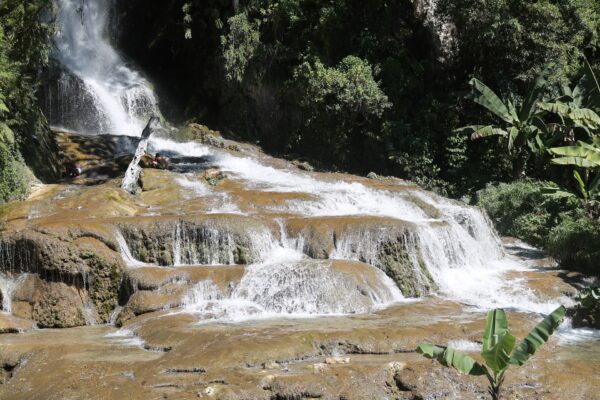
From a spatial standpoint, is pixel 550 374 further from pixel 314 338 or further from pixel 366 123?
pixel 366 123

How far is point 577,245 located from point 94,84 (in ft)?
65.8

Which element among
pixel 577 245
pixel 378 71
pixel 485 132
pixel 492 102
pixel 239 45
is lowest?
pixel 577 245

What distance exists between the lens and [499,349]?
6.64 m

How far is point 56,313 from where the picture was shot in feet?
40.8

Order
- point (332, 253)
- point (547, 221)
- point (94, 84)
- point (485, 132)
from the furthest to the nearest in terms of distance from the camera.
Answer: point (94, 84) < point (485, 132) < point (547, 221) < point (332, 253)

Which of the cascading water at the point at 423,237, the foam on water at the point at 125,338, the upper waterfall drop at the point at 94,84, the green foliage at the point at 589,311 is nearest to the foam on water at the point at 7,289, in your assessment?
the foam on water at the point at 125,338

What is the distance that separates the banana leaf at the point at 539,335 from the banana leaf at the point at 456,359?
36 centimetres

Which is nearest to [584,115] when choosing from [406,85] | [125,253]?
[406,85]

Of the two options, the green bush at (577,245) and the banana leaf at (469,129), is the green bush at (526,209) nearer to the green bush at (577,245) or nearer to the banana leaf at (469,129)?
the green bush at (577,245)

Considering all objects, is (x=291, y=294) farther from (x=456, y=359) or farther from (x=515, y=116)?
(x=515, y=116)

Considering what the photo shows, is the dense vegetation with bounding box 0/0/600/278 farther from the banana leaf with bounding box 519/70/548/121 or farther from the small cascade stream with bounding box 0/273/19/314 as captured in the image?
the small cascade stream with bounding box 0/273/19/314

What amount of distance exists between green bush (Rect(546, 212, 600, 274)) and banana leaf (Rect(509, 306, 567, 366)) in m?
9.92

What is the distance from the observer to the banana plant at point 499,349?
21.7ft

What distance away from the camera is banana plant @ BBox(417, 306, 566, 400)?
6.62 m
